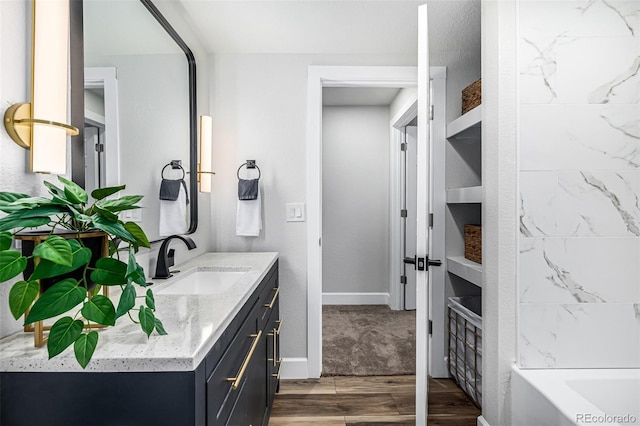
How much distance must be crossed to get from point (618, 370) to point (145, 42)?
2.66 m

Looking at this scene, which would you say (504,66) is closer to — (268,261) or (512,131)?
(512,131)

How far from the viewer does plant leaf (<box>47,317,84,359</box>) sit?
71cm

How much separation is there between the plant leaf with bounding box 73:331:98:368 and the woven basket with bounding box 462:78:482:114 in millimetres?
2308

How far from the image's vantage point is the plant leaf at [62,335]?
0.71m

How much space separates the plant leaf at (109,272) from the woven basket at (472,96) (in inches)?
86.5

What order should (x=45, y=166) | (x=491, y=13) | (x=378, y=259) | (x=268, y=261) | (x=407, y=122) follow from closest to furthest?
1. (x=45, y=166)
2. (x=491, y=13)
3. (x=268, y=261)
4. (x=407, y=122)
5. (x=378, y=259)

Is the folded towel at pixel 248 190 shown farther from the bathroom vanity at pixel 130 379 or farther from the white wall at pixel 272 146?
the bathroom vanity at pixel 130 379

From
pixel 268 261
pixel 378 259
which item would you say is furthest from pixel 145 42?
pixel 378 259

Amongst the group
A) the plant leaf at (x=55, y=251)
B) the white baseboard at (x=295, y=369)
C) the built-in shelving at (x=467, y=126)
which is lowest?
the white baseboard at (x=295, y=369)

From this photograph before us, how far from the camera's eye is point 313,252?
101 inches

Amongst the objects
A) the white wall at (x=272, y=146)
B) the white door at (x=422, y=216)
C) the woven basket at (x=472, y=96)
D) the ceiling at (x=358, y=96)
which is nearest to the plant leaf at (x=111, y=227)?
the white door at (x=422, y=216)

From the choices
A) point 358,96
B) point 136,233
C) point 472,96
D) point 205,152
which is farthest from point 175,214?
point 358,96

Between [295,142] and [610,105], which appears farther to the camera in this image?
[295,142]

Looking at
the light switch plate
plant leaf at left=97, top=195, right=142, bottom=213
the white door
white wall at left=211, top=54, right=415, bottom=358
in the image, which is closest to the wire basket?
the white door
